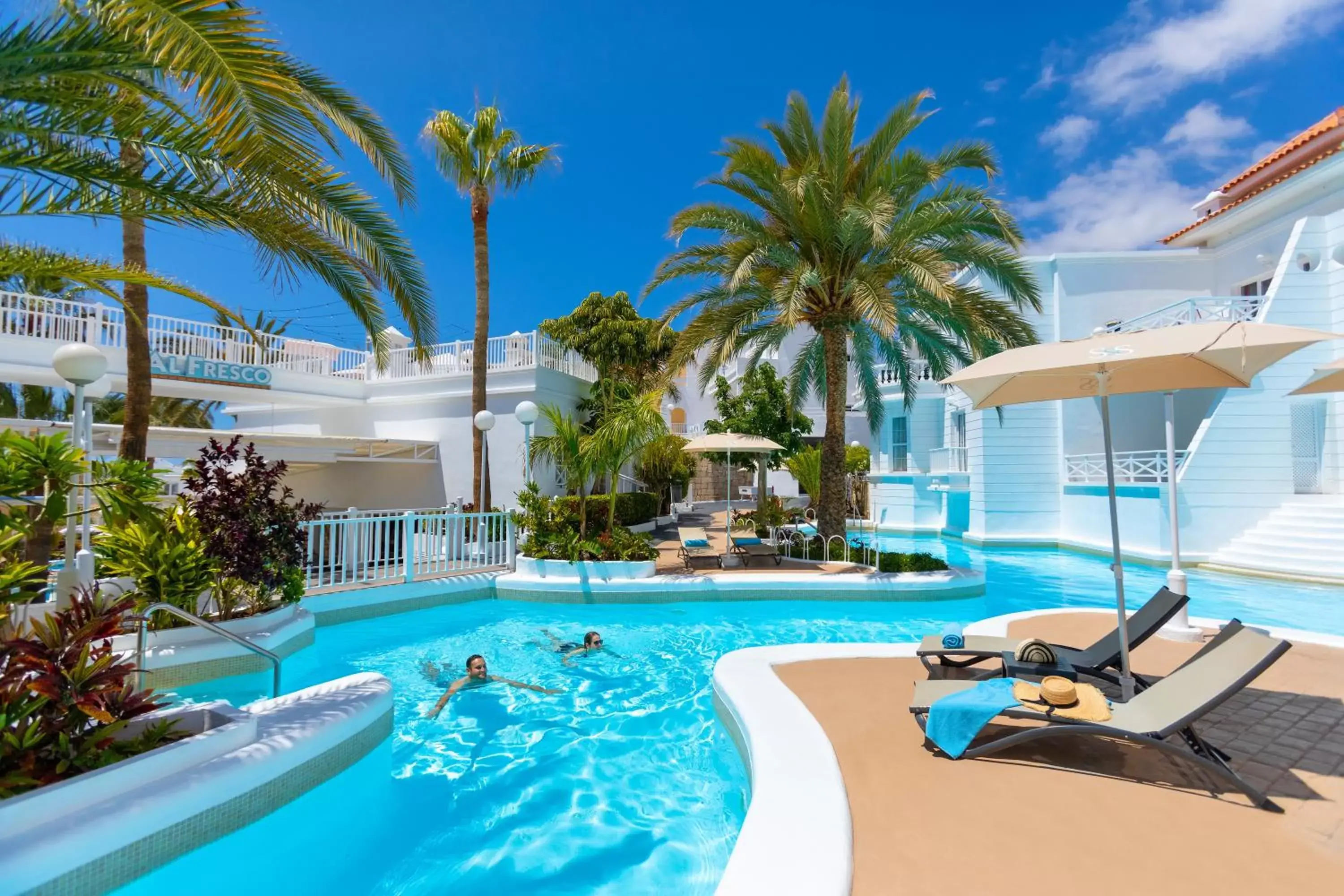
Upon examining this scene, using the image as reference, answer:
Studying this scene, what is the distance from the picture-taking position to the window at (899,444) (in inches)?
Answer: 1060

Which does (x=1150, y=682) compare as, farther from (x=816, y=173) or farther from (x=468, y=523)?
(x=468, y=523)

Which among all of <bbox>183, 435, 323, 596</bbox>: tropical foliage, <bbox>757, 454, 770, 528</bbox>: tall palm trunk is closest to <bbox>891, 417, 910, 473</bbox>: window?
<bbox>757, 454, 770, 528</bbox>: tall palm trunk

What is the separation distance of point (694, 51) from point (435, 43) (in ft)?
21.6

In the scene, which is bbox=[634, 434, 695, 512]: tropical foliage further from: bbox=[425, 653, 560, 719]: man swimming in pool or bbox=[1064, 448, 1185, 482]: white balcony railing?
bbox=[1064, 448, 1185, 482]: white balcony railing

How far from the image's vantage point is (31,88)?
12.8 feet

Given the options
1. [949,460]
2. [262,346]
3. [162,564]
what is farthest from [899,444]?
[162,564]

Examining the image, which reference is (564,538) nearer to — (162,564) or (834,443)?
(834,443)

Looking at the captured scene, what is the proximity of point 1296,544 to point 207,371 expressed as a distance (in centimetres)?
2643

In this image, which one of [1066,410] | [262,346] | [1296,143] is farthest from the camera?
[1066,410]

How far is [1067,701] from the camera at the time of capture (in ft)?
13.0

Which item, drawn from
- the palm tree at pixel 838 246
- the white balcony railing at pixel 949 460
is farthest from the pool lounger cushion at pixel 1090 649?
the white balcony railing at pixel 949 460

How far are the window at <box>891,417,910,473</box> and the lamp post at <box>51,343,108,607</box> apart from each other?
25.8 metres

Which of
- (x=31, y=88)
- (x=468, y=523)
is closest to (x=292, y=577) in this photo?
(x=468, y=523)

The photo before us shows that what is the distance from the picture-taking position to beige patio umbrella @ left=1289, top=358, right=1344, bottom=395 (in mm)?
5992
